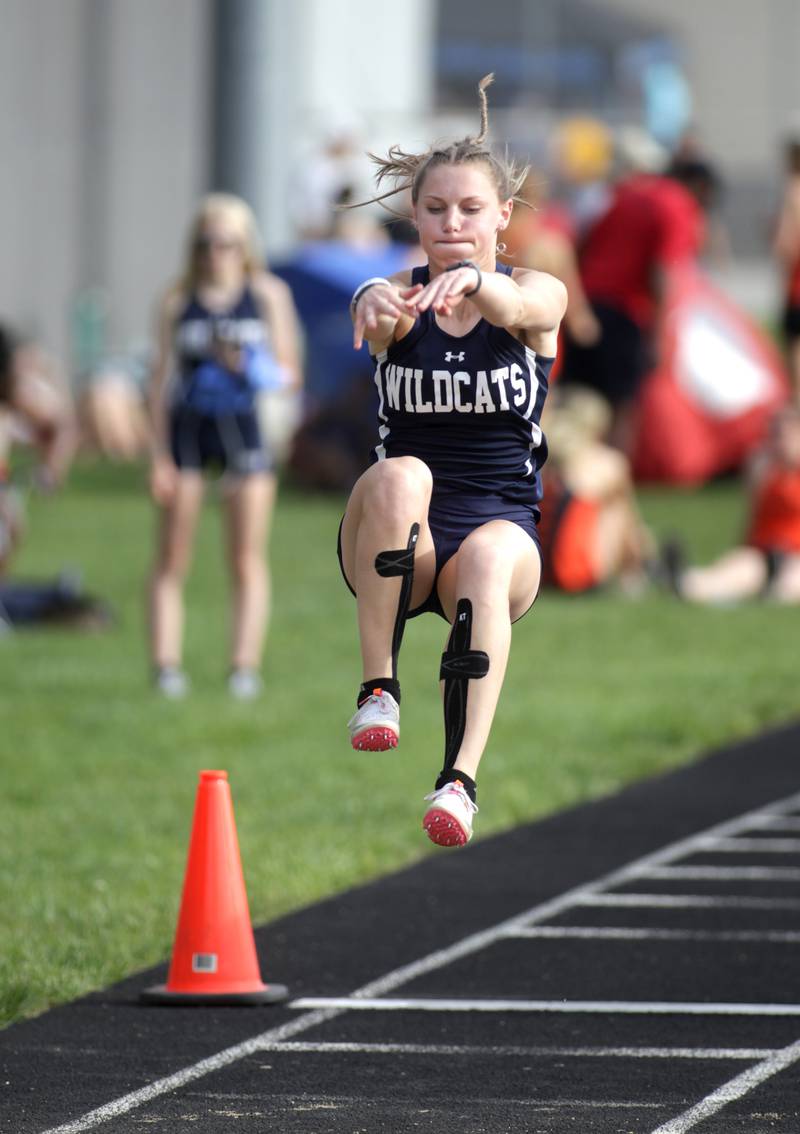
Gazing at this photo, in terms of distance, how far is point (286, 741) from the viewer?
10711 millimetres

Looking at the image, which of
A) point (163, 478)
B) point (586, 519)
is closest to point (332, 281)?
point (586, 519)

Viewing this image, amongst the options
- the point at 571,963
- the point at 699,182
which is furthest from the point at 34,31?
the point at 571,963

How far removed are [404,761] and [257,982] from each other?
13.3ft

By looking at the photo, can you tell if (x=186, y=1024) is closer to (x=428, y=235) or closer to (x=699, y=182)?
(x=428, y=235)

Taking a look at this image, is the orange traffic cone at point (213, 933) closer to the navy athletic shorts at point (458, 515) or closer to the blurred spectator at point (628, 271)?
the navy athletic shorts at point (458, 515)

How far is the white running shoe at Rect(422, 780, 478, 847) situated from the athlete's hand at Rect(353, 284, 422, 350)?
1.11 m

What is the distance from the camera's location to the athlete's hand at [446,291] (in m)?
5.28

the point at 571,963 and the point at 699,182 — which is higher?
the point at 699,182

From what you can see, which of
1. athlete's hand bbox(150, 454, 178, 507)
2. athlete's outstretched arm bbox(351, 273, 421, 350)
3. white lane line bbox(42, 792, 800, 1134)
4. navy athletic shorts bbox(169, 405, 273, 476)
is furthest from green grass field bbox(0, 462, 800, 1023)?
athlete's outstretched arm bbox(351, 273, 421, 350)

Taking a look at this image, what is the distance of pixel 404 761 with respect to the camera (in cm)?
1042

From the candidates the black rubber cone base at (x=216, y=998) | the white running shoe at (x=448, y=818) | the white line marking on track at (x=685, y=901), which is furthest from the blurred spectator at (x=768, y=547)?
the white running shoe at (x=448, y=818)

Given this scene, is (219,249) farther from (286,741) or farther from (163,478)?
(286,741)

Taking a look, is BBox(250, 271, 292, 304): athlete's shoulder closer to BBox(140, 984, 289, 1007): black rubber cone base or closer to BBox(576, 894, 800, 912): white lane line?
BBox(576, 894, 800, 912): white lane line

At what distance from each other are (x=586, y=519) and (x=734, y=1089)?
32.3ft
